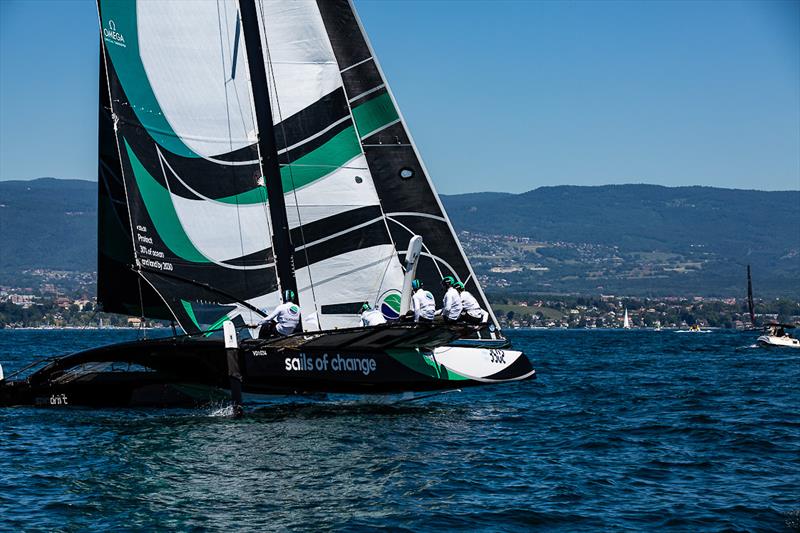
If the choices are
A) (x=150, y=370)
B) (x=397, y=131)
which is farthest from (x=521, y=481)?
(x=397, y=131)

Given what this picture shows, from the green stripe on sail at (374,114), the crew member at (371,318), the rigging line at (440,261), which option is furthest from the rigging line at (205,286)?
the green stripe on sail at (374,114)

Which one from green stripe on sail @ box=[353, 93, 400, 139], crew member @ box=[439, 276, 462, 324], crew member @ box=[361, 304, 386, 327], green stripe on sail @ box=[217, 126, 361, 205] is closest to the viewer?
crew member @ box=[439, 276, 462, 324]

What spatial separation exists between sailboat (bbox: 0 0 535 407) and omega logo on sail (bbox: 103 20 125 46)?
0.03 m

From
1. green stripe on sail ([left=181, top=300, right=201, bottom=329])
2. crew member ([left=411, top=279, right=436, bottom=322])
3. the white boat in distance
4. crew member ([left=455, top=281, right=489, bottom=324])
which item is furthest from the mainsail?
the white boat in distance

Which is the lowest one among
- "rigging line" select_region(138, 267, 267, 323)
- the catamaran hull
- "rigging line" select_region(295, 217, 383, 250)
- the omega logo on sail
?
the catamaran hull

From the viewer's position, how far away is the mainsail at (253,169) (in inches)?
867

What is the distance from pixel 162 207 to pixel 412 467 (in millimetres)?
8847

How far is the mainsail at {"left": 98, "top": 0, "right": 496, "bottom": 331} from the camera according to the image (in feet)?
72.2

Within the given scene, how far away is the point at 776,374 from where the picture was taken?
1395 inches

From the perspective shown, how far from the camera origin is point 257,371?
64.3ft

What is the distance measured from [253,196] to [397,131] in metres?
3.18

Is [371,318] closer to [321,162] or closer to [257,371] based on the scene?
[257,371]

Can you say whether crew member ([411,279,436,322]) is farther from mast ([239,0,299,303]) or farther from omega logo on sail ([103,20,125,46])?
omega logo on sail ([103,20,125,46])

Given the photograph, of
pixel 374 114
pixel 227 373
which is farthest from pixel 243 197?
pixel 227 373
